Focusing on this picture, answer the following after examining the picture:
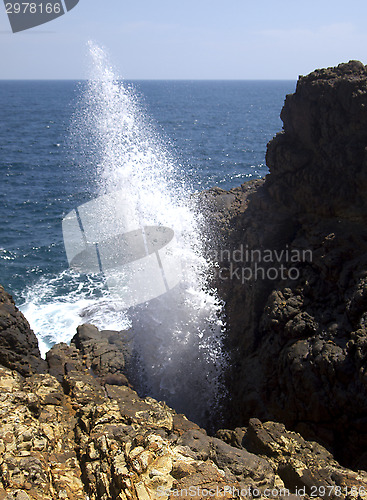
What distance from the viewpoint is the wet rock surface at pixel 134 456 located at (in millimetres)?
7996

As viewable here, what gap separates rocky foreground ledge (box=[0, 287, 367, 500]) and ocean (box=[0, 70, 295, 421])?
584cm

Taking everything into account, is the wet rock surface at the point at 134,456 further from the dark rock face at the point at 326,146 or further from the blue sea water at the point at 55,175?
the blue sea water at the point at 55,175

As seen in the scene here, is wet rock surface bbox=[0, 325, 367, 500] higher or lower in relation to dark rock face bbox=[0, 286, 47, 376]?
lower

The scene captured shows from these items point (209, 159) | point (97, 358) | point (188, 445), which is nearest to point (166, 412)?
point (188, 445)

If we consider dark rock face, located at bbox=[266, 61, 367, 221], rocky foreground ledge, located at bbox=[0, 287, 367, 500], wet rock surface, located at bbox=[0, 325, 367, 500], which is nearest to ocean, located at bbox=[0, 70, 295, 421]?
rocky foreground ledge, located at bbox=[0, 287, 367, 500]

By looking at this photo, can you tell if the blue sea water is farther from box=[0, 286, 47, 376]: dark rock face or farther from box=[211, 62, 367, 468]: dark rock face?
box=[211, 62, 367, 468]: dark rock face

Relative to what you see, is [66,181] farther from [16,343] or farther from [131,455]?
[131,455]

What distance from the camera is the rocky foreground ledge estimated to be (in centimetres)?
801

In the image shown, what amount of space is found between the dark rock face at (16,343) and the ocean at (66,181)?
522 cm

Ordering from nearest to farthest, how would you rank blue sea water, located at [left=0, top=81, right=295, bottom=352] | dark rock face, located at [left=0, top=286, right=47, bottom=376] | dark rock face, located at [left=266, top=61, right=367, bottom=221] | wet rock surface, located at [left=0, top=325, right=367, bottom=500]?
wet rock surface, located at [left=0, top=325, right=367, bottom=500], dark rock face, located at [left=0, top=286, right=47, bottom=376], dark rock face, located at [left=266, top=61, right=367, bottom=221], blue sea water, located at [left=0, top=81, right=295, bottom=352]

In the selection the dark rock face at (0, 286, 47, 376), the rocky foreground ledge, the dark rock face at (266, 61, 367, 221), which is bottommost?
the rocky foreground ledge

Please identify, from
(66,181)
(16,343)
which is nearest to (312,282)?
(16,343)

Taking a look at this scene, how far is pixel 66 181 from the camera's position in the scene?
139 ft

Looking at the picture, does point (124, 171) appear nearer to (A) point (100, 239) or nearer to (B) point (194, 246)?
(A) point (100, 239)
